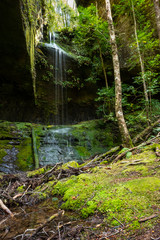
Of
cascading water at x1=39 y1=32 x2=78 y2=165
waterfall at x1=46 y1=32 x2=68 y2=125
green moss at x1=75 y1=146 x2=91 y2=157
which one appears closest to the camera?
cascading water at x1=39 y1=32 x2=78 y2=165

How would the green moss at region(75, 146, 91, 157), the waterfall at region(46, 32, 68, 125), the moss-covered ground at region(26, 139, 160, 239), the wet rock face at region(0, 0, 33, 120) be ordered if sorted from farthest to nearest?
the waterfall at region(46, 32, 68, 125) < the green moss at region(75, 146, 91, 157) < the wet rock face at region(0, 0, 33, 120) < the moss-covered ground at region(26, 139, 160, 239)

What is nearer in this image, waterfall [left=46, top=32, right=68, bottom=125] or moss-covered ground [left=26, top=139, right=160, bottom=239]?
moss-covered ground [left=26, top=139, right=160, bottom=239]

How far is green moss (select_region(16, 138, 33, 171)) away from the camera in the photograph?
241 inches

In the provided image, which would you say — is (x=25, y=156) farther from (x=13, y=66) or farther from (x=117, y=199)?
(x=117, y=199)

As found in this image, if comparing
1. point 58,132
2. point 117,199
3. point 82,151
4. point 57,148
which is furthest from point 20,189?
point 58,132

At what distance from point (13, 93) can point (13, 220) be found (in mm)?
Answer: 10637

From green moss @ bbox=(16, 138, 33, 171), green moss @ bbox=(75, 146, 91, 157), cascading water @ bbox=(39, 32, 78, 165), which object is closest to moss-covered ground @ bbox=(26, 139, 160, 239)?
green moss @ bbox=(16, 138, 33, 171)

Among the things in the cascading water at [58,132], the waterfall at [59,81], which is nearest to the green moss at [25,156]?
the cascading water at [58,132]

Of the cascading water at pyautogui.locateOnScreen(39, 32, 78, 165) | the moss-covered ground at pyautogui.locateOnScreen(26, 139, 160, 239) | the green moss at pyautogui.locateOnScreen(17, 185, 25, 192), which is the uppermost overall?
the cascading water at pyautogui.locateOnScreen(39, 32, 78, 165)

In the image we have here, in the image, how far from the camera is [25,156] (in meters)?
6.52

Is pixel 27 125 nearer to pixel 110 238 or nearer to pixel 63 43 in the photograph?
pixel 110 238

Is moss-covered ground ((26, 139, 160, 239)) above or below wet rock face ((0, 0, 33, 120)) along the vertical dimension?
below

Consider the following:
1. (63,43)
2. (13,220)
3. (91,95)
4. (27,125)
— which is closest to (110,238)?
(13,220)

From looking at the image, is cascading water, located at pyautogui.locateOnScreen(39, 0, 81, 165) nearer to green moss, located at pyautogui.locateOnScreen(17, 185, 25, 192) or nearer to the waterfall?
the waterfall
